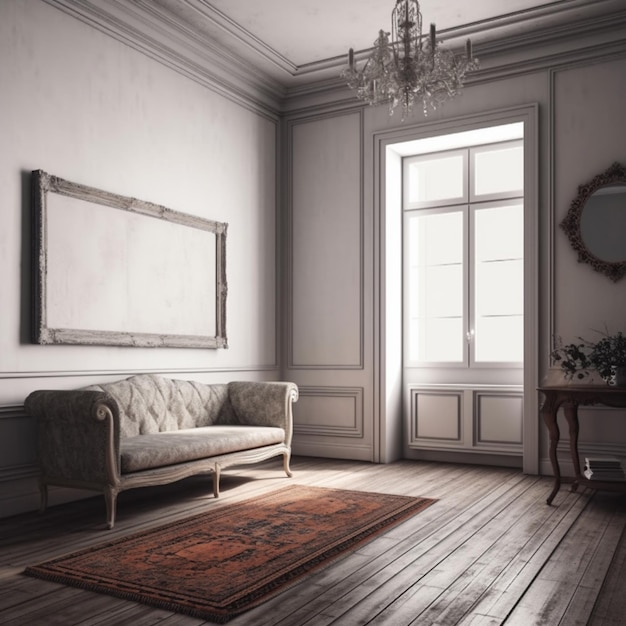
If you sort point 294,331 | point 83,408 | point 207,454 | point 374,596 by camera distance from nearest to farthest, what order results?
point 374,596 → point 83,408 → point 207,454 → point 294,331

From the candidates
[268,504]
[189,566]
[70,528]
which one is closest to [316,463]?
[268,504]

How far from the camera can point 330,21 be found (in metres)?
5.16

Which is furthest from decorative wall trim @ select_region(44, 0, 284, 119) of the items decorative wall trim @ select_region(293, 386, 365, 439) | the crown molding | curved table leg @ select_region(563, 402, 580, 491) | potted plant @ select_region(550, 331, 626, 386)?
curved table leg @ select_region(563, 402, 580, 491)

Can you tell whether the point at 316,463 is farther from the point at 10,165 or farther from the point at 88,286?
the point at 10,165

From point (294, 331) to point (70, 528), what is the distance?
10.2ft

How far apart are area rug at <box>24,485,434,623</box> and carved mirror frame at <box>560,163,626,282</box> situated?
2.15 metres

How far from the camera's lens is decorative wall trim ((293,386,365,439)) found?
19.6ft

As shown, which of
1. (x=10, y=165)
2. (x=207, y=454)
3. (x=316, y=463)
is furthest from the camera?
(x=316, y=463)

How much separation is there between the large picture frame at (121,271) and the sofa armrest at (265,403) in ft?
1.55

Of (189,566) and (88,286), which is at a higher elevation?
(88,286)

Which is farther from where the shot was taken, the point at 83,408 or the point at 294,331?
the point at 294,331

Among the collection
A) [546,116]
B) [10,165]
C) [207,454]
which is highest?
[546,116]

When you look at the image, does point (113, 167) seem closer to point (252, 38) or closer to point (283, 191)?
point (252, 38)

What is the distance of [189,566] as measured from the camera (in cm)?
287
